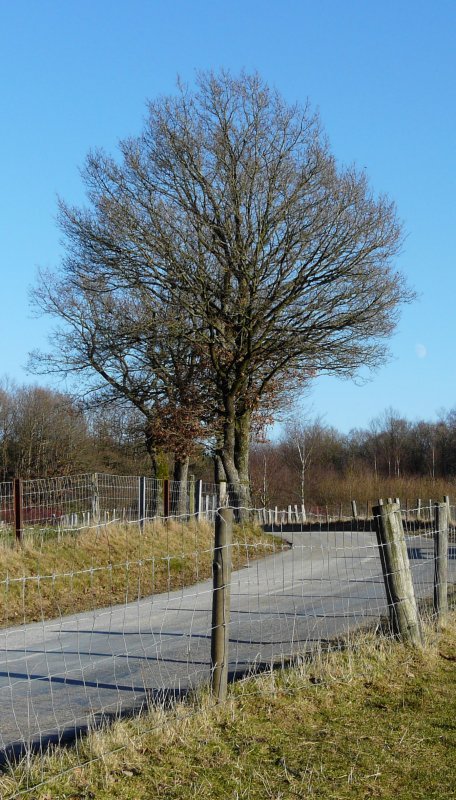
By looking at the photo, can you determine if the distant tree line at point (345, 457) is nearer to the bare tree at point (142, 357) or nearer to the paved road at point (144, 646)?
the bare tree at point (142, 357)

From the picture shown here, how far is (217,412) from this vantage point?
2775cm

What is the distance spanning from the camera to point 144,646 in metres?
9.80

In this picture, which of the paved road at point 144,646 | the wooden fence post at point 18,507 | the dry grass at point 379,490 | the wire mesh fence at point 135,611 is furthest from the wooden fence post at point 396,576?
the dry grass at point 379,490

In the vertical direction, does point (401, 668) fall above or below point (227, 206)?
below

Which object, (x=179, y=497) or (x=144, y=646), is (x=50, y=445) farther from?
(x=144, y=646)

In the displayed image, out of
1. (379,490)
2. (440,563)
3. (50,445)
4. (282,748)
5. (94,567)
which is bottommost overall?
(282,748)

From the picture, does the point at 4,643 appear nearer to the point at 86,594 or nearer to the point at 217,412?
the point at 86,594

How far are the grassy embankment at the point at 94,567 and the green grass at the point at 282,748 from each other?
4.24 meters

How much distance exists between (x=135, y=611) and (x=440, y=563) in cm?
459

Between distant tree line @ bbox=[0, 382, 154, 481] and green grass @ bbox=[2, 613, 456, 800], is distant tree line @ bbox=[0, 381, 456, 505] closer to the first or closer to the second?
distant tree line @ bbox=[0, 382, 154, 481]

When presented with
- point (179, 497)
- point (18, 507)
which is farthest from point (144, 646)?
point (179, 497)

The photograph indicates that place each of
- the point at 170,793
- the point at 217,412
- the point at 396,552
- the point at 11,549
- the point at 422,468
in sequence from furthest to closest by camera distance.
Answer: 1. the point at 422,468
2. the point at 217,412
3. the point at 11,549
4. the point at 396,552
5. the point at 170,793

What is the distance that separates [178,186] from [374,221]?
5500mm

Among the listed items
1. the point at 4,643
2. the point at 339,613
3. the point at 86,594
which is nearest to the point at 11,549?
the point at 86,594
